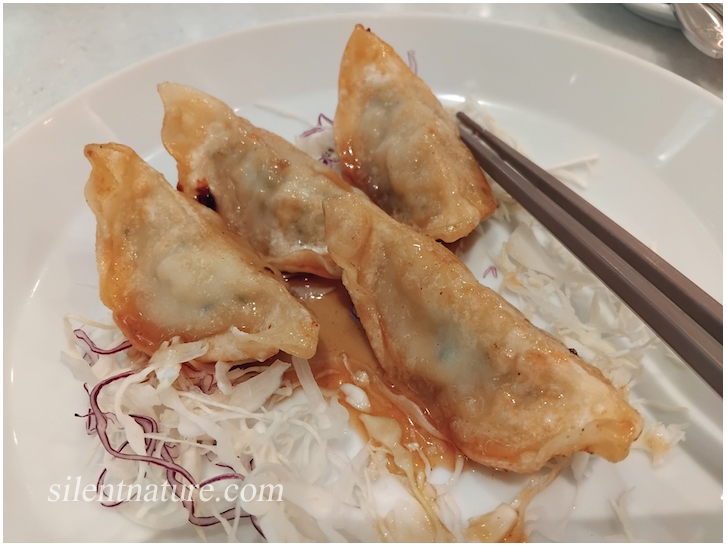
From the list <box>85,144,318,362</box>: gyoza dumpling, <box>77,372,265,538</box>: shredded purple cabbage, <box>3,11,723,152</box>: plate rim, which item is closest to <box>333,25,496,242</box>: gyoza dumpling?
<box>3,11,723,152</box>: plate rim

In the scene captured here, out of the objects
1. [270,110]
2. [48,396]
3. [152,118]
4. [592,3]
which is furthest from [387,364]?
[592,3]

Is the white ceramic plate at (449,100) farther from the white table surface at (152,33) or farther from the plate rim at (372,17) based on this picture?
the white table surface at (152,33)

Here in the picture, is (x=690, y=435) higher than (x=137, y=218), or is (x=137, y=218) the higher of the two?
(x=137, y=218)

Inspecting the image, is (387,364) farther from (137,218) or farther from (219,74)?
(219,74)

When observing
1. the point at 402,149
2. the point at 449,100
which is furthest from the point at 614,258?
the point at 449,100

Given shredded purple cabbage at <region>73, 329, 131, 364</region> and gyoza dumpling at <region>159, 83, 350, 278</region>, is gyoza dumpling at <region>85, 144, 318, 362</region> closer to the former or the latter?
shredded purple cabbage at <region>73, 329, 131, 364</region>
